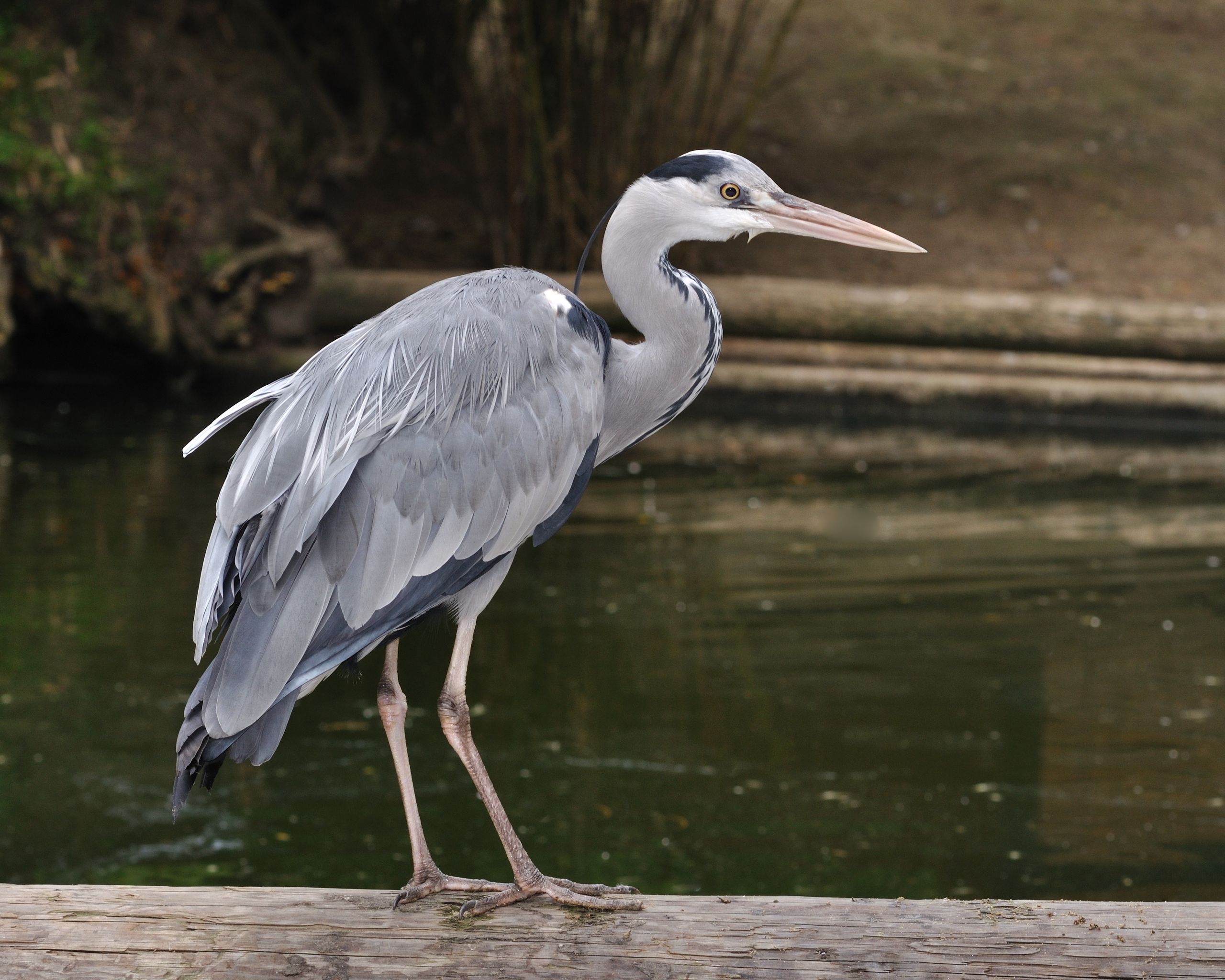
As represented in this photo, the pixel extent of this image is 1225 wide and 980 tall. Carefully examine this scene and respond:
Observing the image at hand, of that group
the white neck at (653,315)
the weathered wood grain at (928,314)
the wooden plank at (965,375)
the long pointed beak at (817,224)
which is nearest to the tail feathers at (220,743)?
the white neck at (653,315)

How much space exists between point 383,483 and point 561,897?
782mm

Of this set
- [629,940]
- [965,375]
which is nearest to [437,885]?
[629,940]

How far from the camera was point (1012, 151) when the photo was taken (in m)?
12.4

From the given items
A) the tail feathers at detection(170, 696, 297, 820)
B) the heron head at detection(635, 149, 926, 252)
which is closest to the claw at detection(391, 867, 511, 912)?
the tail feathers at detection(170, 696, 297, 820)

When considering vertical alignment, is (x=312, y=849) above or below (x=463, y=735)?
below

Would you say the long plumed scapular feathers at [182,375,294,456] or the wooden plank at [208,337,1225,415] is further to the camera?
the wooden plank at [208,337,1225,415]

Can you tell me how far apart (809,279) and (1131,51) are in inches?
211

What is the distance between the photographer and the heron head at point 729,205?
2971 millimetres

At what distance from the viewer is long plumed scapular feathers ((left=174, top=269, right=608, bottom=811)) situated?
2512mm

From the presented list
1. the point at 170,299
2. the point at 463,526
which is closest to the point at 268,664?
the point at 463,526

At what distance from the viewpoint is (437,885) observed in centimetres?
266

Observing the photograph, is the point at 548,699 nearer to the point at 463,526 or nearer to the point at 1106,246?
the point at 463,526

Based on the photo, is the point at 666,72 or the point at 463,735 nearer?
the point at 463,735

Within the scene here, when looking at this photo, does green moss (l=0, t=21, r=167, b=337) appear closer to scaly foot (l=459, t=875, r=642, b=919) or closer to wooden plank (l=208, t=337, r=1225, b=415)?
wooden plank (l=208, t=337, r=1225, b=415)
